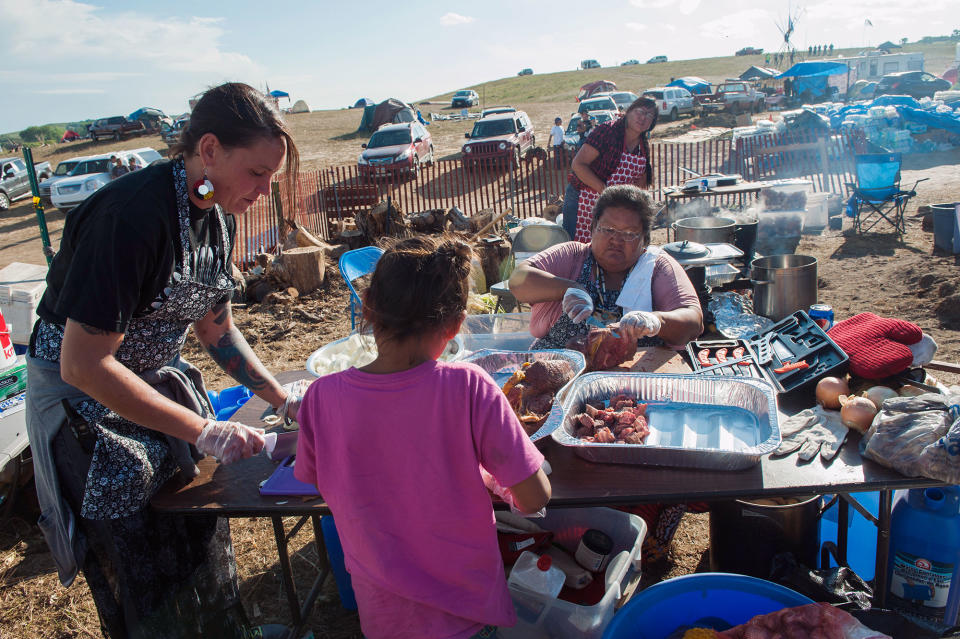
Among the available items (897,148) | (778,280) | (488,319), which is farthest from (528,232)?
(897,148)

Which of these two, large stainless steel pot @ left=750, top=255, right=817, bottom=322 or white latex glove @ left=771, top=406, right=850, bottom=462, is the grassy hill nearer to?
large stainless steel pot @ left=750, top=255, right=817, bottom=322

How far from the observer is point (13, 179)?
1862 cm

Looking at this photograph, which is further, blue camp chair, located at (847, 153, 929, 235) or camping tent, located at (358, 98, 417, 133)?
camping tent, located at (358, 98, 417, 133)

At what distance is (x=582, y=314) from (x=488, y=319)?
1.64 m

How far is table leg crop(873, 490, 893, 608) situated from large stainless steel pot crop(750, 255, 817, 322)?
243 cm

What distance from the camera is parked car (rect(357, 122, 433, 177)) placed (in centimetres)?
1625

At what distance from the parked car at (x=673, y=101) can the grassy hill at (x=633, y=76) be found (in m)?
13.7

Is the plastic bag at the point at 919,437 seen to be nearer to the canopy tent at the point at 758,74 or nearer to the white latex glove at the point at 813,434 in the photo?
the white latex glove at the point at 813,434

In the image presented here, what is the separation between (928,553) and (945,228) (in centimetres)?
689

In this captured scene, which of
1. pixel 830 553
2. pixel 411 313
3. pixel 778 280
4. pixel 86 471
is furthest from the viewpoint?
pixel 778 280

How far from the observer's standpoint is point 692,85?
1180 inches

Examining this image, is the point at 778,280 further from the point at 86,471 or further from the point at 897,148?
the point at 897,148

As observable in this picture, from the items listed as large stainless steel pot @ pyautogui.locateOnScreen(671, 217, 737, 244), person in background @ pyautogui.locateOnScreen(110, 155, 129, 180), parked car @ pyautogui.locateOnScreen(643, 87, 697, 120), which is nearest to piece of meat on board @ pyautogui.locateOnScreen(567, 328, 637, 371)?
large stainless steel pot @ pyautogui.locateOnScreen(671, 217, 737, 244)

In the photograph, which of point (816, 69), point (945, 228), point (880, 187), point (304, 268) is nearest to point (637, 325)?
point (304, 268)
